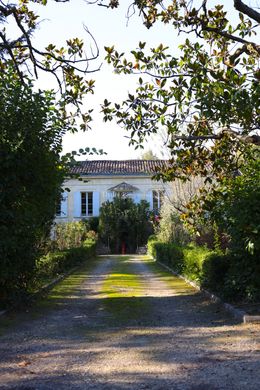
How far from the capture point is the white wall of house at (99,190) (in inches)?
1689

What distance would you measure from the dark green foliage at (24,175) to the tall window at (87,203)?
108 ft

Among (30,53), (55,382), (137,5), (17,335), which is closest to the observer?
(55,382)

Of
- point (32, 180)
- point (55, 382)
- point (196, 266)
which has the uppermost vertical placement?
point (32, 180)

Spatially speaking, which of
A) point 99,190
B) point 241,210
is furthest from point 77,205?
point 241,210

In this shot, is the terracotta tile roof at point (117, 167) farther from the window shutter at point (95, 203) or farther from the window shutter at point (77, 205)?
the window shutter at point (77, 205)

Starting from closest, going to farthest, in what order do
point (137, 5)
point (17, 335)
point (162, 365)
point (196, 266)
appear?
point (162, 365) → point (17, 335) → point (137, 5) → point (196, 266)

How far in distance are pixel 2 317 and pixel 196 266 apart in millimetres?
6247

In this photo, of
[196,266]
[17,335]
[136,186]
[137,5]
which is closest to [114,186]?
[136,186]

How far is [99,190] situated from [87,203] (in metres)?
1.53

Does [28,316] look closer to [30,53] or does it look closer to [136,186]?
[30,53]

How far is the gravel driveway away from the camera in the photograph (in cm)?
510

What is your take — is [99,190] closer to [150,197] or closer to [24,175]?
[150,197]

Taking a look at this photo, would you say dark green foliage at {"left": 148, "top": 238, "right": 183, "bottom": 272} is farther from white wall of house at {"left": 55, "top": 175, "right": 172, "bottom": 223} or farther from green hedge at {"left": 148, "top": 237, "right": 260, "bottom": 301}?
white wall of house at {"left": 55, "top": 175, "right": 172, "bottom": 223}

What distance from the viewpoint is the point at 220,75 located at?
791 centimetres
